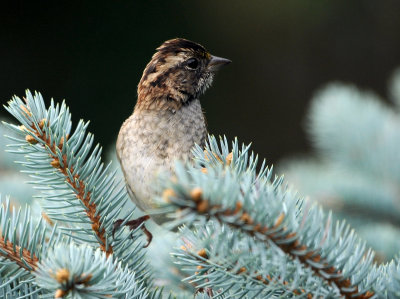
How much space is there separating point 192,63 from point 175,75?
0.38ft

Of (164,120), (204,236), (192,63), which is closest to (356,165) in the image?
(164,120)

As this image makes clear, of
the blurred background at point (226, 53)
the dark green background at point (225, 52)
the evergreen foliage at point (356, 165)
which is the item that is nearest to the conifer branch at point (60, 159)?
the evergreen foliage at point (356, 165)

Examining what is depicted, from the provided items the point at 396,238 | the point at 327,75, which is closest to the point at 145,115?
the point at 396,238

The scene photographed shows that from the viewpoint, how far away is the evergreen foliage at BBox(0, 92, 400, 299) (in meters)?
0.64

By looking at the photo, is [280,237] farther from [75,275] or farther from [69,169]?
[69,169]

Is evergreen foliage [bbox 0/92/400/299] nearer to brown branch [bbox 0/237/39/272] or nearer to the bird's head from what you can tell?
brown branch [bbox 0/237/39/272]

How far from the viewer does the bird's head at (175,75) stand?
1858mm

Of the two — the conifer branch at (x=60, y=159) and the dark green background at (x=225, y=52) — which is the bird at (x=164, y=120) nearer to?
the conifer branch at (x=60, y=159)

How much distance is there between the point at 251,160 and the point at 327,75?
432cm

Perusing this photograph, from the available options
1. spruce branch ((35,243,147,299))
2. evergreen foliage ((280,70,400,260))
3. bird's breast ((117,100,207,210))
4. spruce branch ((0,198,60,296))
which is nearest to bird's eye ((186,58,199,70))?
bird's breast ((117,100,207,210))

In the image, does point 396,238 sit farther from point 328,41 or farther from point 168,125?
point 328,41

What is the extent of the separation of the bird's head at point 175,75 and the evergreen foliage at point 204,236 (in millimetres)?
860

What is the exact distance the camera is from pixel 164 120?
68.2 inches

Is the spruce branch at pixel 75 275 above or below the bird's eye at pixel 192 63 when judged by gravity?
below
